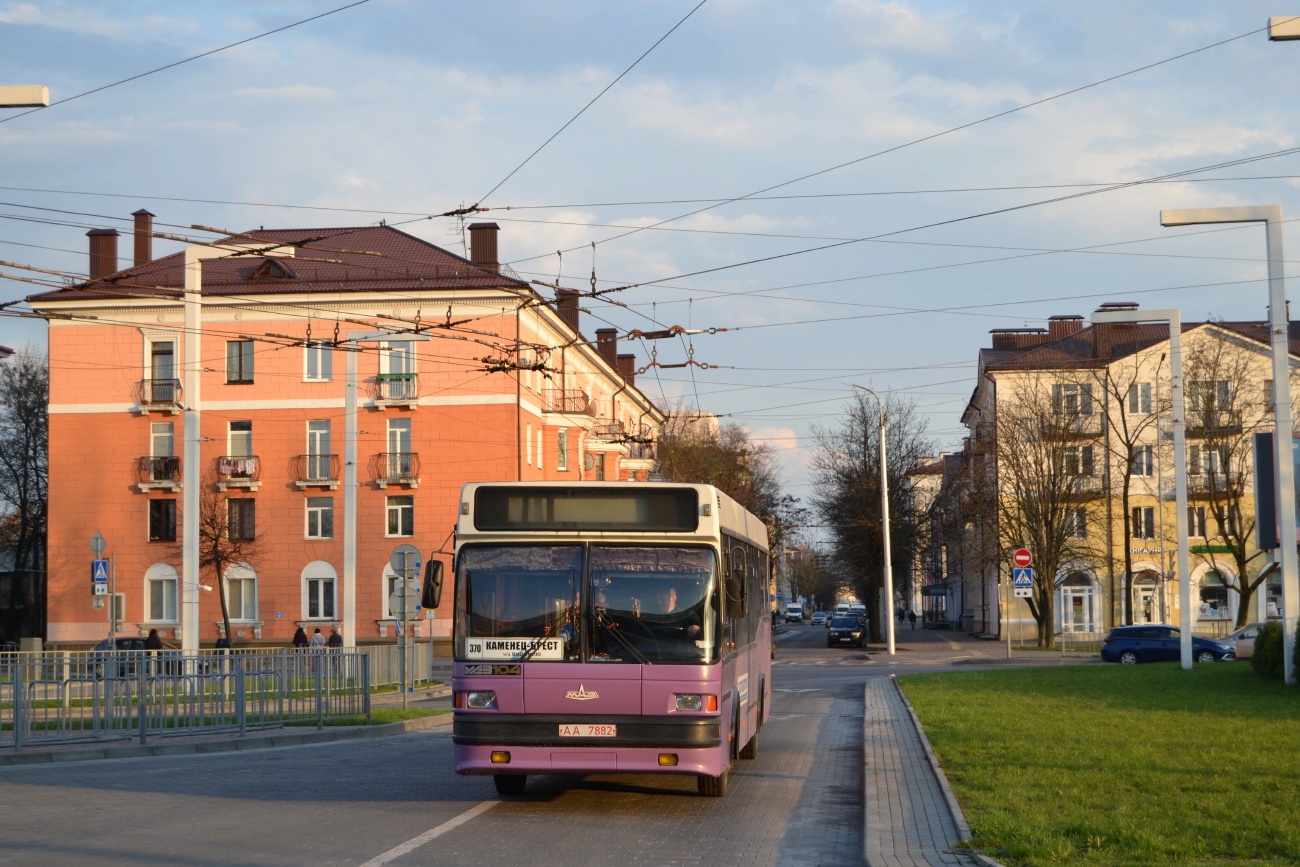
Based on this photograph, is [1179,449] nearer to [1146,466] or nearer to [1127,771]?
[1127,771]

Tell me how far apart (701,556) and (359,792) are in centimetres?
410

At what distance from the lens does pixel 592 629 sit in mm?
11727

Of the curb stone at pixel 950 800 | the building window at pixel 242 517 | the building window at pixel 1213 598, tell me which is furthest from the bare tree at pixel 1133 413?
the curb stone at pixel 950 800

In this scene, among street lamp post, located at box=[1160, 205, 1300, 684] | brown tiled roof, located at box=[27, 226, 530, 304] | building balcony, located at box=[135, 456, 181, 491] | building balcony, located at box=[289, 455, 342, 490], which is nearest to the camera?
street lamp post, located at box=[1160, 205, 1300, 684]

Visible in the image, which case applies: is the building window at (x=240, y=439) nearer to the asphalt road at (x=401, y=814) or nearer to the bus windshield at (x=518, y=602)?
the asphalt road at (x=401, y=814)

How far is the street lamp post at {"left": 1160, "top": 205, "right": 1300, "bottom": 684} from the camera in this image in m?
23.3

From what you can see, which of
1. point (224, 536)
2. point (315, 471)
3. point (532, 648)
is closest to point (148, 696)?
point (532, 648)

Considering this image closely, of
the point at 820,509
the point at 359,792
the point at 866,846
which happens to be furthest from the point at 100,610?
the point at 866,846

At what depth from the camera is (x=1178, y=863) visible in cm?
830

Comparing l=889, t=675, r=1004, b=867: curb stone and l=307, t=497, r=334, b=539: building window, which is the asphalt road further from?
l=307, t=497, r=334, b=539: building window

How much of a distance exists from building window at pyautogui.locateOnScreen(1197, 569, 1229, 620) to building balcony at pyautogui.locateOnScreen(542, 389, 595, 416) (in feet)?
95.5

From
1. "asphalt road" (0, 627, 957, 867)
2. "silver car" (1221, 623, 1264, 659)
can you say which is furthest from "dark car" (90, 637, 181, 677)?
"silver car" (1221, 623, 1264, 659)

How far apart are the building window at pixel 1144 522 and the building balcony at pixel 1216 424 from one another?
10308 millimetres

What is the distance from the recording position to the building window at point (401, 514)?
174 ft
